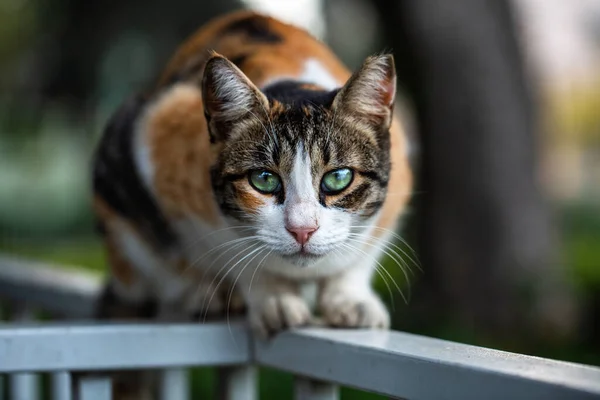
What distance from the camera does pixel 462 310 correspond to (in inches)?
120

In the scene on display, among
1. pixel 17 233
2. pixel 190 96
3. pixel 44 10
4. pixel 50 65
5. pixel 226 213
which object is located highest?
pixel 44 10

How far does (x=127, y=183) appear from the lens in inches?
66.6

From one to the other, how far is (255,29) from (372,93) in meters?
0.57

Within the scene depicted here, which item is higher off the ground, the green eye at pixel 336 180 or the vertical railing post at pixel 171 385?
the green eye at pixel 336 180

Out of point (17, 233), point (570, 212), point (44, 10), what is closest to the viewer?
point (44, 10)

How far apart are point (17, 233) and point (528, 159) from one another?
186 inches

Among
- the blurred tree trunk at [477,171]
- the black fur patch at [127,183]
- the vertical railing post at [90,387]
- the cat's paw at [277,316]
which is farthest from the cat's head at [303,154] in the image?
the blurred tree trunk at [477,171]

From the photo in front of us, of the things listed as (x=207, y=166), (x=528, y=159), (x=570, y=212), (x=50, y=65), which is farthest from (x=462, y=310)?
(x=50, y=65)

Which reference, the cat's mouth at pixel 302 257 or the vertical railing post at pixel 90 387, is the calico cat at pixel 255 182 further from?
the vertical railing post at pixel 90 387

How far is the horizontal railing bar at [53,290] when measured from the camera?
1908mm

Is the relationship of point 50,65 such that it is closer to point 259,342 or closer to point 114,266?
point 114,266

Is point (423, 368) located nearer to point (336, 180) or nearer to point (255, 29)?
point (336, 180)

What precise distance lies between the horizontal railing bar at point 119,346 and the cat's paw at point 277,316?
4cm

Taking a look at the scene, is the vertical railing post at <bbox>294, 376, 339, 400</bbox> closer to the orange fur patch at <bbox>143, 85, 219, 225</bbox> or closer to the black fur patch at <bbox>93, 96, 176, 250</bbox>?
the orange fur patch at <bbox>143, 85, 219, 225</bbox>
